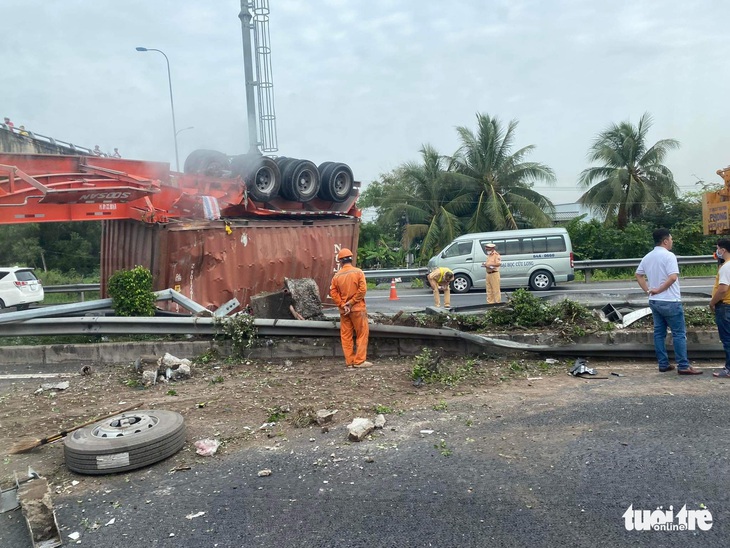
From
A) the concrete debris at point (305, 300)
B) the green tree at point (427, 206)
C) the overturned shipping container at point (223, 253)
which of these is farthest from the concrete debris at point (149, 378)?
the green tree at point (427, 206)

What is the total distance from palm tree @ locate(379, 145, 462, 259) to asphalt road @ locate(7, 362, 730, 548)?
20.8 metres

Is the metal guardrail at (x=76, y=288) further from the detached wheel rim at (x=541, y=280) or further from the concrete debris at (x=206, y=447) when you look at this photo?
the concrete debris at (x=206, y=447)

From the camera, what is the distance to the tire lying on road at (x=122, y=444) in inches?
149

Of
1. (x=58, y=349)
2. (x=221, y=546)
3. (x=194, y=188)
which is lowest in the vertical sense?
(x=221, y=546)

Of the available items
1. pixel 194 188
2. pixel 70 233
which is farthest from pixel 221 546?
A: pixel 70 233

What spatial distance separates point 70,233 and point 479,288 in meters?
23.9

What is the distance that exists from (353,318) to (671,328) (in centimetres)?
348

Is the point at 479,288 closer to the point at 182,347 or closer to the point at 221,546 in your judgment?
the point at 182,347

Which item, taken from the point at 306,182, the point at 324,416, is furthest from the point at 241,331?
the point at 306,182

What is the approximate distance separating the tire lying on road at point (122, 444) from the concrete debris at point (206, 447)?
14 centimetres

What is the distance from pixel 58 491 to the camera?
3.61 meters

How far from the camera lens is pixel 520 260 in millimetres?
17984

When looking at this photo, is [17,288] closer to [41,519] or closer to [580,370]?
[41,519]

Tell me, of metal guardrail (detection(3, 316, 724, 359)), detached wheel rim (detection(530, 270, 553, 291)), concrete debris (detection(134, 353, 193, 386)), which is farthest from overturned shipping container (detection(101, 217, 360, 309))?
detached wheel rim (detection(530, 270, 553, 291))
